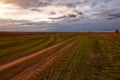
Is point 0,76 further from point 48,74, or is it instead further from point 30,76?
point 48,74

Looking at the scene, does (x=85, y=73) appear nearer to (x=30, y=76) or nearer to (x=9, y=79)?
(x=30, y=76)

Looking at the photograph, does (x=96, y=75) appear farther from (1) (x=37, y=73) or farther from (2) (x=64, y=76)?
(1) (x=37, y=73)

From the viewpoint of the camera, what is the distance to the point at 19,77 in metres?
12.0

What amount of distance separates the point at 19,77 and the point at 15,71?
6.08 ft

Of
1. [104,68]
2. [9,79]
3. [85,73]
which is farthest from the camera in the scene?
[104,68]

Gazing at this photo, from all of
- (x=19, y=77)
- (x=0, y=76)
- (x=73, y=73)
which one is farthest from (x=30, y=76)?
(x=73, y=73)

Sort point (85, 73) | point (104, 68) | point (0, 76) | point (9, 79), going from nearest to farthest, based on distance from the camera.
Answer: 1. point (9, 79)
2. point (0, 76)
3. point (85, 73)
4. point (104, 68)

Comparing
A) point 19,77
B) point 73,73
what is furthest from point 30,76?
point 73,73

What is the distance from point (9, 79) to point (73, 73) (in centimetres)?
341

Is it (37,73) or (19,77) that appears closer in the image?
(19,77)

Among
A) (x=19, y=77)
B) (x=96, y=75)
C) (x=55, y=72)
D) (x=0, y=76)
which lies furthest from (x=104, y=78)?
(x=0, y=76)

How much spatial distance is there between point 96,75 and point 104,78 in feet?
2.64

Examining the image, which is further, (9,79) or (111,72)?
(111,72)

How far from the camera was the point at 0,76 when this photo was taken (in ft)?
40.8
